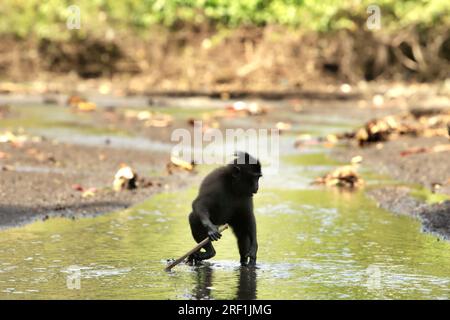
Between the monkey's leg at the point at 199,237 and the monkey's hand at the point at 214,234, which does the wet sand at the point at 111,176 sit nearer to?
the monkey's leg at the point at 199,237

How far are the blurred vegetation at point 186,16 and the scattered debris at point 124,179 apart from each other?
1380 cm

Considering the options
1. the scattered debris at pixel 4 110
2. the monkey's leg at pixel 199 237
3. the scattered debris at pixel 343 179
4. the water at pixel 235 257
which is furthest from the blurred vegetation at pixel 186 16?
the monkey's leg at pixel 199 237

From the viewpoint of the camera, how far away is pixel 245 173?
26.9ft

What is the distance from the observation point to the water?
7422mm

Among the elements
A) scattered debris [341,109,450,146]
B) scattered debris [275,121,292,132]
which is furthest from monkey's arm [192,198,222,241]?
scattered debris [275,121,292,132]

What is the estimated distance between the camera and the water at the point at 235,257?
24.3 feet

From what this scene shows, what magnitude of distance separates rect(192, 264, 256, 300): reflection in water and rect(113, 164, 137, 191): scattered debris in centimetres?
432

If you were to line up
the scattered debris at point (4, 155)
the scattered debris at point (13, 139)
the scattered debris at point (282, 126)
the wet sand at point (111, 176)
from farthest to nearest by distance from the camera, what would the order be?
the scattered debris at point (282, 126)
the scattered debris at point (13, 139)
the scattered debris at point (4, 155)
the wet sand at point (111, 176)

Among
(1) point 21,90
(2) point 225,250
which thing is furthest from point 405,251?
(1) point 21,90

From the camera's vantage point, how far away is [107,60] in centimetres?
3378

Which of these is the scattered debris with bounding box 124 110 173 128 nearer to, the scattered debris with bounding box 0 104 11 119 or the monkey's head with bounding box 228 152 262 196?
the scattered debris with bounding box 0 104 11 119

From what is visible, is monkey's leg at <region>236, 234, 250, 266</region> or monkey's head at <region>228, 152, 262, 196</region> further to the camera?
monkey's leg at <region>236, 234, 250, 266</region>
